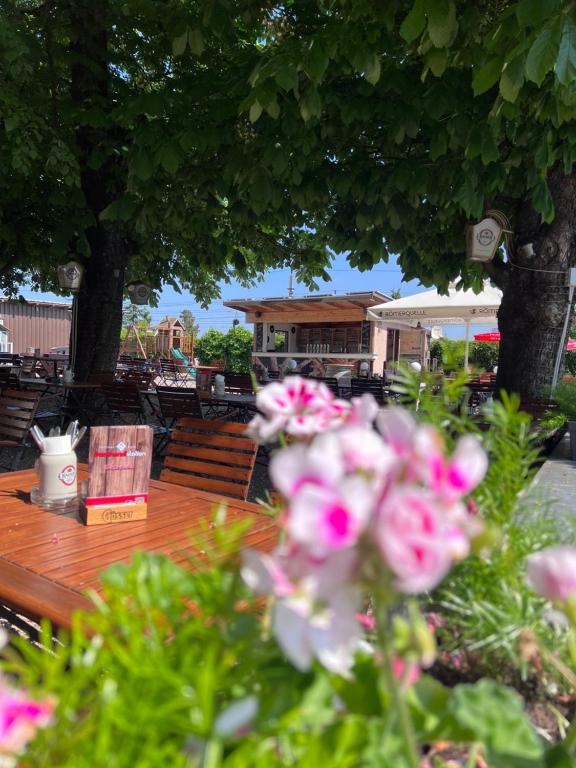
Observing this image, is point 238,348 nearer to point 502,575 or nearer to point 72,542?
point 72,542

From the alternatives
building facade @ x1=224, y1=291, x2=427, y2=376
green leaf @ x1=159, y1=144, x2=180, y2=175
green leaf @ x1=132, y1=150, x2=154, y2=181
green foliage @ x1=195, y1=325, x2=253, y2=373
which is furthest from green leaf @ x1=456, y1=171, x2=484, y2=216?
green foliage @ x1=195, y1=325, x2=253, y2=373

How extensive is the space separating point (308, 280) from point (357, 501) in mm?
8967

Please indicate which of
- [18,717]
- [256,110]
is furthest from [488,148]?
[18,717]

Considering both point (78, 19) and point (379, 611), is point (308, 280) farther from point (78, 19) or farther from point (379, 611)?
point (379, 611)

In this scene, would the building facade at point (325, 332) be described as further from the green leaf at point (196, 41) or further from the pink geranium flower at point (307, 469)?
the pink geranium flower at point (307, 469)

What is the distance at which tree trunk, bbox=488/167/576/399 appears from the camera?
488 cm

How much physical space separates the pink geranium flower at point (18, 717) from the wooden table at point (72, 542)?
67cm

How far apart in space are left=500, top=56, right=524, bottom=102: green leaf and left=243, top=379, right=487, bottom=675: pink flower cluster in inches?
94.4

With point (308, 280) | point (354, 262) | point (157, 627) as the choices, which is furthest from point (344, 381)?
point (157, 627)

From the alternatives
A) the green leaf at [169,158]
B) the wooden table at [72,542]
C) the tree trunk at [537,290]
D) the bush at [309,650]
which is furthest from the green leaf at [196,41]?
the bush at [309,650]

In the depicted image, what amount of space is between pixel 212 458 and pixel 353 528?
2.32 metres

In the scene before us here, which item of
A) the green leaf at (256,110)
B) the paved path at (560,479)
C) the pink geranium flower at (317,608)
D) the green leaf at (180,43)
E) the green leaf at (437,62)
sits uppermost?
the green leaf at (180,43)

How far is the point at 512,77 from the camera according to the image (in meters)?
2.29

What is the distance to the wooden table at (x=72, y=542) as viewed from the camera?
126cm
